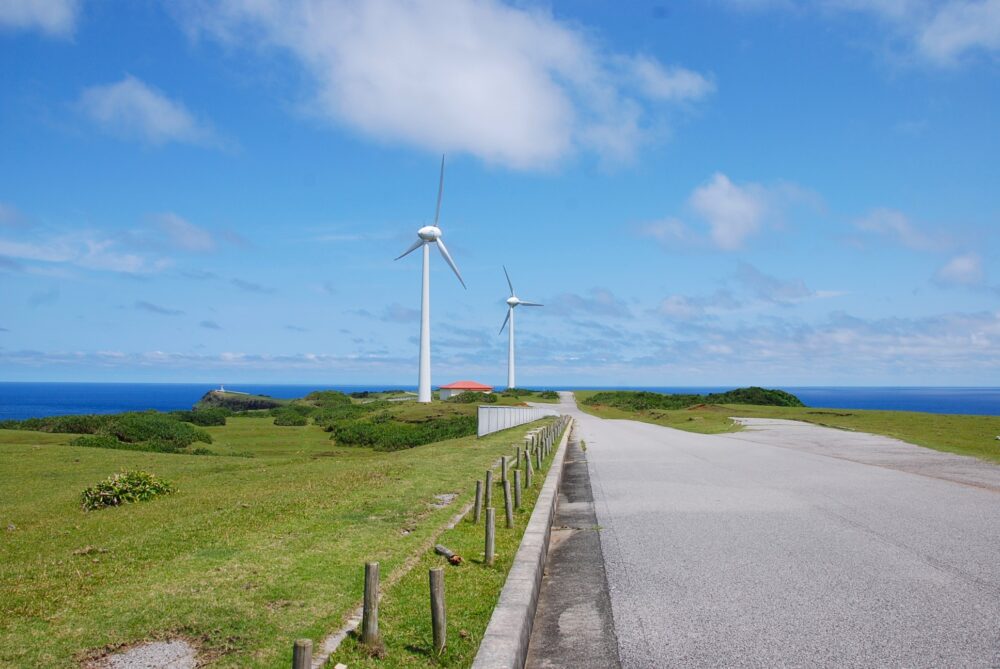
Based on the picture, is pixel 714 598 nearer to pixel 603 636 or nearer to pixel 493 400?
pixel 603 636

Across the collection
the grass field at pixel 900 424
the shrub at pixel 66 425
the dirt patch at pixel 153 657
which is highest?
the grass field at pixel 900 424

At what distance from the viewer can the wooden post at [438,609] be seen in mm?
5887

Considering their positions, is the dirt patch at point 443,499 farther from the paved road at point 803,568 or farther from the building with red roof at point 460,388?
the building with red roof at point 460,388

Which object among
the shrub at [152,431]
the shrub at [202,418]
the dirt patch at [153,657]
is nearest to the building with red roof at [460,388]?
the shrub at [202,418]

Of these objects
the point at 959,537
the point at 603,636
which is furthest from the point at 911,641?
the point at 959,537

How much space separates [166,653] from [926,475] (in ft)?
61.3

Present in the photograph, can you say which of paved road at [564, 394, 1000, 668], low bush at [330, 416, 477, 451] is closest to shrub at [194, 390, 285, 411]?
low bush at [330, 416, 477, 451]

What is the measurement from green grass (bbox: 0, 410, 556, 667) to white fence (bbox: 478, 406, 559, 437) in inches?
605

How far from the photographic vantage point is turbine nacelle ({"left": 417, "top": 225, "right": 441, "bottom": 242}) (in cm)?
6731

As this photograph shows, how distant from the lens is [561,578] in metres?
9.01

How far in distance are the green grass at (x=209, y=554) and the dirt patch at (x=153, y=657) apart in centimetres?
14

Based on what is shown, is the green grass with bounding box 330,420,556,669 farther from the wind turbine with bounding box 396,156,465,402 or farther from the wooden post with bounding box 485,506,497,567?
the wind turbine with bounding box 396,156,465,402

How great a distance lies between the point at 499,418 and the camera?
38.9 meters

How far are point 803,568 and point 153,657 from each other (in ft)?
23.3
